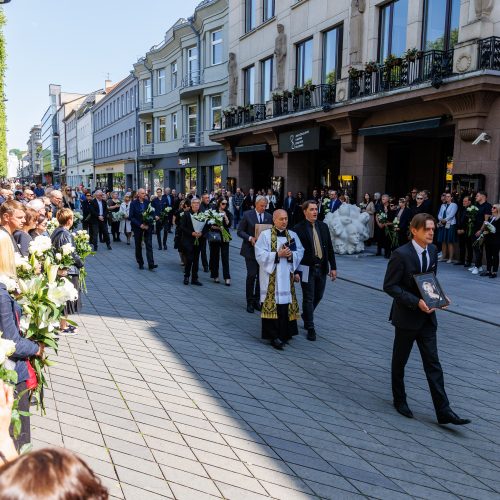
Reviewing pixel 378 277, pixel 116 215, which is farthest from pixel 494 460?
pixel 116 215

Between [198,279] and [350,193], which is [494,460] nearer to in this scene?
[198,279]

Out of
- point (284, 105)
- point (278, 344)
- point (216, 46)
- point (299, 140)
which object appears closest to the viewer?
point (278, 344)

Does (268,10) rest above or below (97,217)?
above

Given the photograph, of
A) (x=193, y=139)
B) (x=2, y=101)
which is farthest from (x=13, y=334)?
(x=193, y=139)

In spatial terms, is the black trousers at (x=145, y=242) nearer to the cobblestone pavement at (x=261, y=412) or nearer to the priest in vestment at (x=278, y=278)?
the cobblestone pavement at (x=261, y=412)

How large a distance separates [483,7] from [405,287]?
11.1 metres

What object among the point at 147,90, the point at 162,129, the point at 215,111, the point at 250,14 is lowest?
the point at 162,129

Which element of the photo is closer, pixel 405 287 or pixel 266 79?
pixel 405 287

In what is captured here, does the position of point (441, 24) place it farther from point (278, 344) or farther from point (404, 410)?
point (404, 410)

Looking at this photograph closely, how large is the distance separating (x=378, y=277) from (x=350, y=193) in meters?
6.85

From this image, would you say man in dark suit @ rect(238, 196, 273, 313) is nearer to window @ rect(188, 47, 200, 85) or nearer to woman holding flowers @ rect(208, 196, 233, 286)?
woman holding flowers @ rect(208, 196, 233, 286)

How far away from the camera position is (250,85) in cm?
2689

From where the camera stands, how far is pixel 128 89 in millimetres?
49219

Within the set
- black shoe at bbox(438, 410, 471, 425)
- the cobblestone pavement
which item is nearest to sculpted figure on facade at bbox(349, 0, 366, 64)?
the cobblestone pavement
